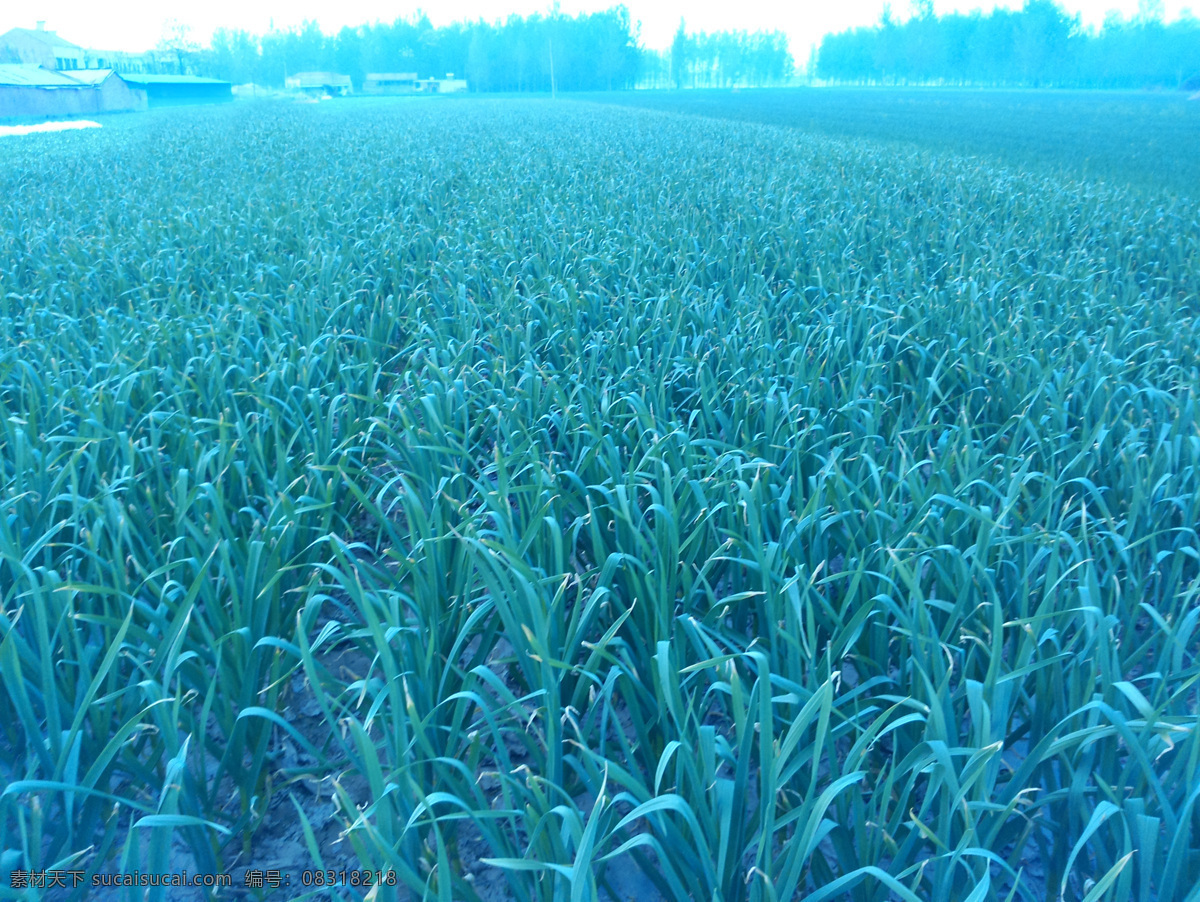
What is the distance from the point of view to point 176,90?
57750 millimetres

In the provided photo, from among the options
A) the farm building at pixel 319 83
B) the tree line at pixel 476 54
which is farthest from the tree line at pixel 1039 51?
the farm building at pixel 319 83

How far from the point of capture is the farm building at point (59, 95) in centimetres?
3562

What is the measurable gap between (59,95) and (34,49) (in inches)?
1951

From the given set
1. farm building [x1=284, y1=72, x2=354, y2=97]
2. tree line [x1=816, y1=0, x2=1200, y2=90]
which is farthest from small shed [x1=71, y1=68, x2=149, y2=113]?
tree line [x1=816, y1=0, x2=1200, y2=90]

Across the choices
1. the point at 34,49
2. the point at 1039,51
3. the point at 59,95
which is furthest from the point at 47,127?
the point at 1039,51

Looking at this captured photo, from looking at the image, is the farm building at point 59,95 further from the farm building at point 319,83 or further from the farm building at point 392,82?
the farm building at point 392,82

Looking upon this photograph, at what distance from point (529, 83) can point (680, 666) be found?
358 feet

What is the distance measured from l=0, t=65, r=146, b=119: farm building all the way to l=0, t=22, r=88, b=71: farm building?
35.0 metres

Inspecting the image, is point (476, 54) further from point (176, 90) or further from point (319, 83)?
point (176, 90)

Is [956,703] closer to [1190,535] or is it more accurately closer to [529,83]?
[1190,535]

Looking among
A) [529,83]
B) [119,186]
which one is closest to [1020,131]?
[119,186]

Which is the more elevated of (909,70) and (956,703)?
(909,70)

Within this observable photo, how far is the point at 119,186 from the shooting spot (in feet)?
31.5

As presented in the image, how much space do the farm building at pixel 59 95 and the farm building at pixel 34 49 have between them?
115ft
